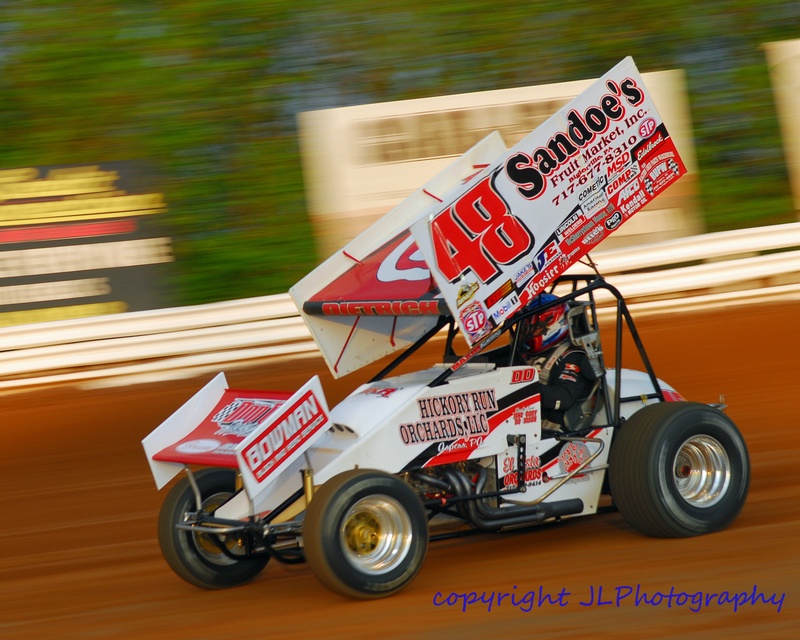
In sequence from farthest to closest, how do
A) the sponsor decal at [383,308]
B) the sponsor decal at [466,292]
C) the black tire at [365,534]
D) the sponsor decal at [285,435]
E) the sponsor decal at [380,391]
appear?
the sponsor decal at [380,391] → the sponsor decal at [383,308] → the sponsor decal at [466,292] → the sponsor decal at [285,435] → the black tire at [365,534]

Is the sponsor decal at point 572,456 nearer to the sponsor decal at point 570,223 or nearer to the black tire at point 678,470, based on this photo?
the black tire at point 678,470

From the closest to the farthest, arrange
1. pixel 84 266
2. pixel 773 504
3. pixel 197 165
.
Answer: pixel 773 504
pixel 84 266
pixel 197 165

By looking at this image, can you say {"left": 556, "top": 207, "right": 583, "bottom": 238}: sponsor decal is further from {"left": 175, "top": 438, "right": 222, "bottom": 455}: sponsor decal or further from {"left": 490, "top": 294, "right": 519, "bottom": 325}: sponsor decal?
{"left": 175, "top": 438, "right": 222, "bottom": 455}: sponsor decal

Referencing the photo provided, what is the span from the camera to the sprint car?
523cm

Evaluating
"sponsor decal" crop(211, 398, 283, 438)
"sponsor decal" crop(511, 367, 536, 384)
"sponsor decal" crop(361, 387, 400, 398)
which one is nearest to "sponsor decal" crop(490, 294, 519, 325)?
"sponsor decal" crop(511, 367, 536, 384)

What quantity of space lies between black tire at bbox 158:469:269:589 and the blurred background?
375 inches

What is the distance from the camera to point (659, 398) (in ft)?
20.8

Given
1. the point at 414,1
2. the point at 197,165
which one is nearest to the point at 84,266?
the point at 197,165

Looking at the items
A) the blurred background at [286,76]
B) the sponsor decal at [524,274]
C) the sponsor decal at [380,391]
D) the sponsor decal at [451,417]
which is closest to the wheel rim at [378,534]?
the sponsor decal at [451,417]

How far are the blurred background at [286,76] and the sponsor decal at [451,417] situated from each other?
9762 millimetres

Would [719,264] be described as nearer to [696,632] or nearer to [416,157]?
[416,157]

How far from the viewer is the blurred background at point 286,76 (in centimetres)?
1602

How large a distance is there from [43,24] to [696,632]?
50.0 ft

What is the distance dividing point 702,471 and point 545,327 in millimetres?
1195
